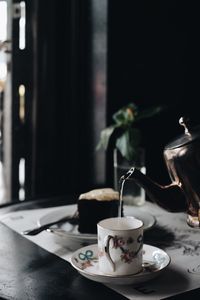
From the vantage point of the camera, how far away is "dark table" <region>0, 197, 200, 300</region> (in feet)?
2.46

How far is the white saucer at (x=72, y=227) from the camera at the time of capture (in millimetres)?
996

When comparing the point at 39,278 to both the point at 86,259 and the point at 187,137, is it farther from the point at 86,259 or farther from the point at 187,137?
the point at 187,137

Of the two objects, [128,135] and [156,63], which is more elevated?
[156,63]

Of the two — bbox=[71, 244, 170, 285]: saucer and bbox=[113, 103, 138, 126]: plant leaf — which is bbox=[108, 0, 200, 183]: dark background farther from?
bbox=[71, 244, 170, 285]: saucer

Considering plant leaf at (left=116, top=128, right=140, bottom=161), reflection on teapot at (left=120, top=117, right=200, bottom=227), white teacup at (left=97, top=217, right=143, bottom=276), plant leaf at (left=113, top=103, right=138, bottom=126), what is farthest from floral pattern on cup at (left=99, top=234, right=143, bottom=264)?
plant leaf at (left=113, top=103, right=138, bottom=126)

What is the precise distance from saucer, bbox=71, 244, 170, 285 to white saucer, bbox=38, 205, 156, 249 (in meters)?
0.07

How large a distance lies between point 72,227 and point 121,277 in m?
0.35

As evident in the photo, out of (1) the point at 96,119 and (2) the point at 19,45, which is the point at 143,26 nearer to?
(1) the point at 96,119


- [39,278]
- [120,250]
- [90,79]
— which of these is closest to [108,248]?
[120,250]

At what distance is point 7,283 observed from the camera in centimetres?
79

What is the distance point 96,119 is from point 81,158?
0.20 meters

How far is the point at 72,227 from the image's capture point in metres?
1.11

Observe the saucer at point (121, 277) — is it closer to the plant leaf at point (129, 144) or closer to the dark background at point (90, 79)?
the plant leaf at point (129, 144)

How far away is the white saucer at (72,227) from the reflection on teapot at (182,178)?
85mm
